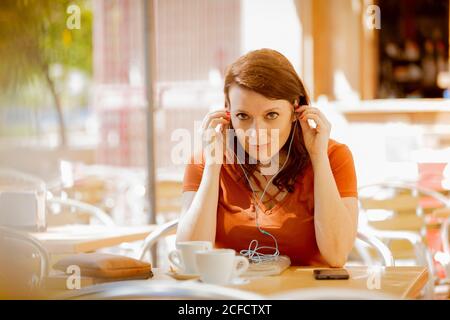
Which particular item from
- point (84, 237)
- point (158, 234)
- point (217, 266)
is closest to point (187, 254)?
point (217, 266)

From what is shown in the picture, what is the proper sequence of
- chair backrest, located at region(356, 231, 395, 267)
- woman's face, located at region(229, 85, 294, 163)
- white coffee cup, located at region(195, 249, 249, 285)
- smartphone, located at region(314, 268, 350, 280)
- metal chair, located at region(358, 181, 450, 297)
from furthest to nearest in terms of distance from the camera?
metal chair, located at region(358, 181, 450, 297) < chair backrest, located at region(356, 231, 395, 267) < woman's face, located at region(229, 85, 294, 163) < smartphone, located at region(314, 268, 350, 280) < white coffee cup, located at region(195, 249, 249, 285)

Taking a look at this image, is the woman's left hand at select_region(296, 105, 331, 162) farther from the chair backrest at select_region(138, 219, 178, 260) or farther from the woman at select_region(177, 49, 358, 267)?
the chair backrest at select_region(138, 219, 178, 260)

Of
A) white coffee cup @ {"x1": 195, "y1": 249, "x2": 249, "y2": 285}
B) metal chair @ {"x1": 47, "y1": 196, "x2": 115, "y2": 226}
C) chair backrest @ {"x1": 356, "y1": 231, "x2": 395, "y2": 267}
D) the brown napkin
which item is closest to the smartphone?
white coffee cup @ {"x1": 195, "y1": 249, "x2": 249, "y2": 285}

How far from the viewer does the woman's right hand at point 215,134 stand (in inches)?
67.6

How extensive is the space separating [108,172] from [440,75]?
4.08 meters

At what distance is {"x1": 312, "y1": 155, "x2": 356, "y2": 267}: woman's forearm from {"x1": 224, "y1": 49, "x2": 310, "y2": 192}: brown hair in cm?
7

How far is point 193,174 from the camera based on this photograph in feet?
5.87

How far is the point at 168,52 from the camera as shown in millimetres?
4523

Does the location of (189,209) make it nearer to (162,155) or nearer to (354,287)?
(354,287)

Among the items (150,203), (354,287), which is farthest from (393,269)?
(150,203)

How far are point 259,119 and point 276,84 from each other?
88mm

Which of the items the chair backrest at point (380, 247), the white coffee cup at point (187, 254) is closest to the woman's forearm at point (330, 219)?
the chair backrest at point (380, 247)

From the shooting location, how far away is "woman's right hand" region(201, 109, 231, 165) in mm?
1717

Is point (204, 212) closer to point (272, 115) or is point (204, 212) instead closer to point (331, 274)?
point (272, 115)
